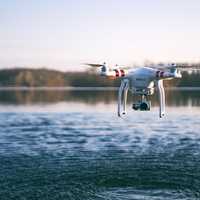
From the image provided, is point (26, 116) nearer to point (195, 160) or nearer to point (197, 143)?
point (197, 143)

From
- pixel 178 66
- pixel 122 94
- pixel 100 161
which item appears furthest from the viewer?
pixel 100 161

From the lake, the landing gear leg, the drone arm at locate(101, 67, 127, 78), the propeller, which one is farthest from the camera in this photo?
the lake

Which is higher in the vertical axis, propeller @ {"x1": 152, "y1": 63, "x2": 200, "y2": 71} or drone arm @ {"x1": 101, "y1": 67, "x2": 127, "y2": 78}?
propeller @ {"x1": 152, "y1": 63, "x2": 200, "y2": 71}

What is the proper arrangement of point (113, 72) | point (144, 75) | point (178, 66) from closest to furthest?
point (113, 72), point (178, 66), point (144, 75)

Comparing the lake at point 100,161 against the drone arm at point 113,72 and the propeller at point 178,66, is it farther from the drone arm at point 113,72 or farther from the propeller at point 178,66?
the drone arm at point 113,72

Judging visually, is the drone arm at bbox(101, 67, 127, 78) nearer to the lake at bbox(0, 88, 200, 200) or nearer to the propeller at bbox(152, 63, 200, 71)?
the propeller at bbox(152, 63, 200, 71)

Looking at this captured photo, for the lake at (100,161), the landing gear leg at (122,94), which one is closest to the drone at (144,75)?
the landing gear leg at (122,94)

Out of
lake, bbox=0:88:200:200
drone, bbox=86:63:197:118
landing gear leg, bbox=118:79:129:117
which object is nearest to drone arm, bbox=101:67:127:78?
drone, bbox=86:63:197:118

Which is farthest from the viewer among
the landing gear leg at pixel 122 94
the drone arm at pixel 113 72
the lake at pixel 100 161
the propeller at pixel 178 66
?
the lake at pixel 100 161

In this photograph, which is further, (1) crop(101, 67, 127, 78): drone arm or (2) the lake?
(2) the lake

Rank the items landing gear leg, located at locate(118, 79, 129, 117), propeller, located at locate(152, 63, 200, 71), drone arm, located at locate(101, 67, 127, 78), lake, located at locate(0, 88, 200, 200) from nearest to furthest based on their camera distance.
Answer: drone arm, located at locate(101, 67, 127, 78), propeller, located at locate(152, 63, 200, 71), landing gear leg, located at locate(118, 79, 129, 117), lake, located at locate(0, 88, 200, 200)

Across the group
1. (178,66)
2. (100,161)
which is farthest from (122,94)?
(100,161)

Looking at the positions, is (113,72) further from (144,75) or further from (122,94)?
(122,94)
